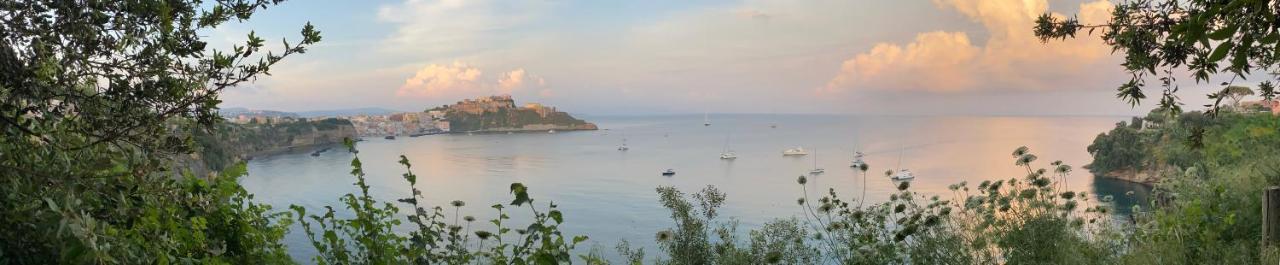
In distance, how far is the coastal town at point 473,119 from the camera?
9338 cm

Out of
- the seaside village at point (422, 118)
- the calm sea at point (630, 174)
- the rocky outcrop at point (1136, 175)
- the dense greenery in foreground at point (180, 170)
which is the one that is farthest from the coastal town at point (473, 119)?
the dense greenery in foreground at point (180, 170)

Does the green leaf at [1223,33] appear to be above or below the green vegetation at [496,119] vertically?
above

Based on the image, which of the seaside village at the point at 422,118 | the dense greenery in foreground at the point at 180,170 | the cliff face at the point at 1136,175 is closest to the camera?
the dense greenery in foreground at the point at 180,170

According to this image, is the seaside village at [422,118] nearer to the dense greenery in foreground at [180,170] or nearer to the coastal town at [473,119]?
the coastal town at [473,119]

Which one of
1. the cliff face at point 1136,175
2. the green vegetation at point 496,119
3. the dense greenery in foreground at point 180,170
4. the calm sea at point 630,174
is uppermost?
the dense greenery in foreground at point 180,170

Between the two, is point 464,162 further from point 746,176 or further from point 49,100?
point 49,100

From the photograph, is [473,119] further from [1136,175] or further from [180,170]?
[180,170]

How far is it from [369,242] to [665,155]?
5712 cm

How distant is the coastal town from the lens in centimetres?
9338

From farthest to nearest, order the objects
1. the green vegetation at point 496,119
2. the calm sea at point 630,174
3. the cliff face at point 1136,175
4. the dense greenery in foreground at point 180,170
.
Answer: the green vegetation at point 496,119, the cliff face at point 1136,175, the calm sea at point 630,174, the dense greenery in foreground at point 180,170

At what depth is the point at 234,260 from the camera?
254 centimetres

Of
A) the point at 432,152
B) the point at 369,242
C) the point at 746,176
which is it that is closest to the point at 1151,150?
the point at 746,176

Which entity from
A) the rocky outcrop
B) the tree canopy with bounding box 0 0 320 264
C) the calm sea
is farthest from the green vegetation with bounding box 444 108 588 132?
the tree canopy with bounding box 0 0 320 264

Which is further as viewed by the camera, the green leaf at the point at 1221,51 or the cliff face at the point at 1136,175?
the cliff face at the point at 1136,175
